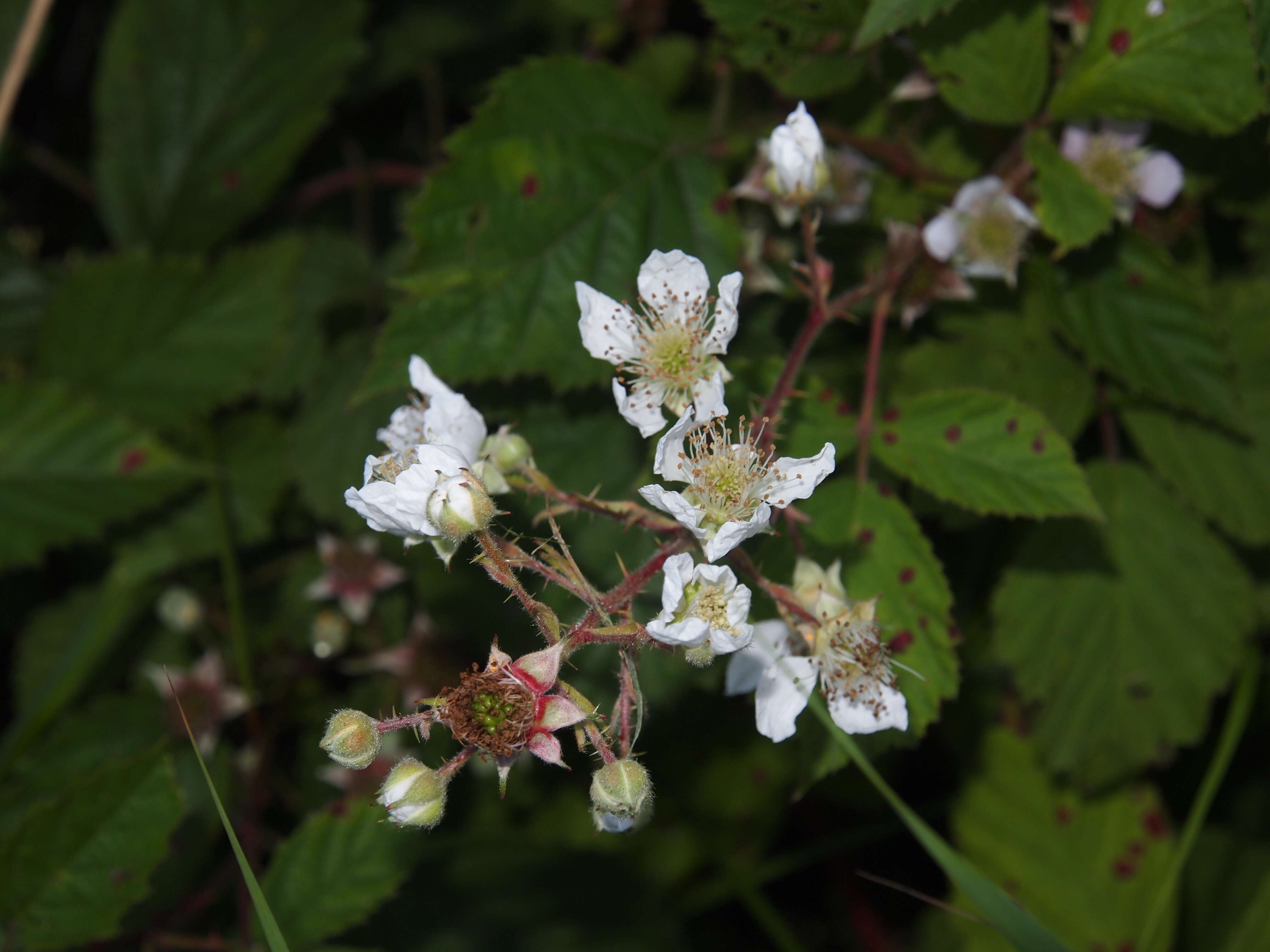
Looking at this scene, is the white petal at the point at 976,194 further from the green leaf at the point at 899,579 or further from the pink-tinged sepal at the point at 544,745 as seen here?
the pink-tinged sepal at the point at 544,745

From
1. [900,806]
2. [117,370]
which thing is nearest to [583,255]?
[900,806]

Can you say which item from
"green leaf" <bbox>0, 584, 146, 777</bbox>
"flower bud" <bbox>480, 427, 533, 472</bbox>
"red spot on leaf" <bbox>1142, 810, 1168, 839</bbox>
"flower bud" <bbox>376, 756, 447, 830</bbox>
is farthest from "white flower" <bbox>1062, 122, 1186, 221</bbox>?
"green leaf" <bbox>0, 584, 146, 777</bbox>

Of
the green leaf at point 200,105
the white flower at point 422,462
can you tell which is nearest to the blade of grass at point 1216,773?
the white flower at point 422,462

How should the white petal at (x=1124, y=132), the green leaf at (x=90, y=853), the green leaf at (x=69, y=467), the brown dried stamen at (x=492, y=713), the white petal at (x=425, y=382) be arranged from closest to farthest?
the brown dried stamen at (x=492, y=713) → the white petal at (x=425, y=382) → the green leaf at (x=90, y=853) → the white petal at (x=1124, y=132) → the green leaf at (x=69, y=467)

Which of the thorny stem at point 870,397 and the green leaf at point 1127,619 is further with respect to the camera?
the green leaf at point 1127,619

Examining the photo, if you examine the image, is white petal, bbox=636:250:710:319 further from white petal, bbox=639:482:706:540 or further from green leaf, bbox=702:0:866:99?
green leaf, bbox=702:0:866:99

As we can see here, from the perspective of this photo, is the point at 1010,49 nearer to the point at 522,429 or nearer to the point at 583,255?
the point at 583,255
